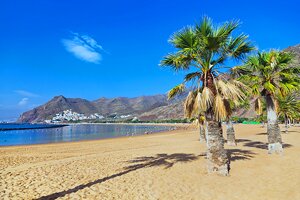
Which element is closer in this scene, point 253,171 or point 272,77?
point 253,171

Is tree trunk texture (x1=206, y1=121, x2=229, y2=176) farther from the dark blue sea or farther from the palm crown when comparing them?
the dark blue sea

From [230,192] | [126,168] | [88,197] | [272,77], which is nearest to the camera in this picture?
[88,197]

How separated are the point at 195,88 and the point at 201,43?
2113 mm

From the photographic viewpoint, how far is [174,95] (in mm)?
11875

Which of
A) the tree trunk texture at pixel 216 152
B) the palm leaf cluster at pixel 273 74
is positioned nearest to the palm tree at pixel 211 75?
the tree trunk texture at pixel 216 152

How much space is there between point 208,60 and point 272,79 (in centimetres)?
625

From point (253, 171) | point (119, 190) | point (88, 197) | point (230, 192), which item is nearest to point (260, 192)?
point (230, 192)

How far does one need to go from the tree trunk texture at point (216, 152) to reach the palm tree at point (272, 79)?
5.27 m

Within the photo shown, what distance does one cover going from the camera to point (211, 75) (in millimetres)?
10977

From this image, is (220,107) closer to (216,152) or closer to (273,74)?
(216,152)

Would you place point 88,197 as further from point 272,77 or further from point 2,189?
point 272,77

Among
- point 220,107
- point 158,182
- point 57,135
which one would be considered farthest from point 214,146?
point 57,135

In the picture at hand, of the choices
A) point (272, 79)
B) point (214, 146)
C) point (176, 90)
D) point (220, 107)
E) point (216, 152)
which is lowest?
point (216, 152)

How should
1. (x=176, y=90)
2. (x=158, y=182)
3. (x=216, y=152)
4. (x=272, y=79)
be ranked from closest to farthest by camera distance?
(x=158, y=182)
(x=216, y=152)
(x=176, y=90)
(x=272, y=79)
